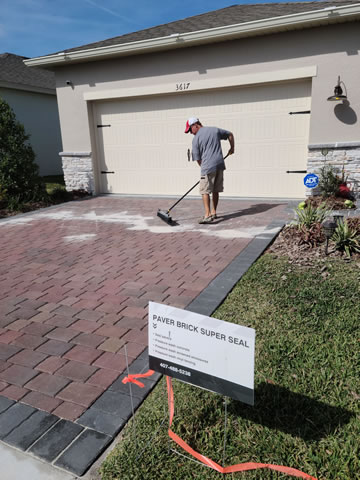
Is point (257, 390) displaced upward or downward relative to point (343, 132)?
downward

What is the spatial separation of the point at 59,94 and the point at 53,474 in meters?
10.6

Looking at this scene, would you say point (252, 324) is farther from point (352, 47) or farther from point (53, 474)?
point (352, 47)

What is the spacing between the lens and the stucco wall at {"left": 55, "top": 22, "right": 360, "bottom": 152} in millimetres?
7724

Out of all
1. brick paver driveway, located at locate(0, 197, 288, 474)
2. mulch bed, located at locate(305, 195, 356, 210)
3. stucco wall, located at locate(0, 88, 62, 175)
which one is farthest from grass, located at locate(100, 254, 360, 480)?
stucco wall, located at locate(0, 88, 62, 175)

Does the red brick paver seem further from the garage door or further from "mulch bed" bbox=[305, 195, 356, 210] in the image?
the garage door

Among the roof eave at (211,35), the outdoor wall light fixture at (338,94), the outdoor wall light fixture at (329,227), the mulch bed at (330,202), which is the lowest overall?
the mulch bed at (330,202)

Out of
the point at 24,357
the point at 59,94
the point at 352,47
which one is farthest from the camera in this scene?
the point at 59,94

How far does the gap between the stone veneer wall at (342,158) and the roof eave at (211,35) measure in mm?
2364

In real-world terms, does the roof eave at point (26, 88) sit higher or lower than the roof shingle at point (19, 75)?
lower

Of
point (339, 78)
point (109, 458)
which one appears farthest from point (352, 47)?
point (109, 458)

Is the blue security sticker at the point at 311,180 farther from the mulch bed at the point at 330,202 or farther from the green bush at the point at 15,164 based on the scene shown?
the green bush at the point at 15,164

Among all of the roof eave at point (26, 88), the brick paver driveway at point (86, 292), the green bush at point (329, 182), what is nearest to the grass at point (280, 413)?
the brick paver driveway at point (86, 292)

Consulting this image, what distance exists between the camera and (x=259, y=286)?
4.10 meters

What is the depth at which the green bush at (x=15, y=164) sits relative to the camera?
9.07 m
